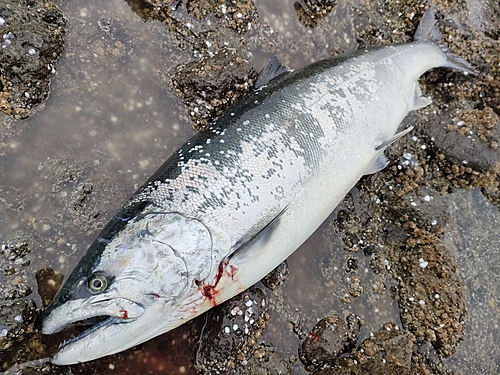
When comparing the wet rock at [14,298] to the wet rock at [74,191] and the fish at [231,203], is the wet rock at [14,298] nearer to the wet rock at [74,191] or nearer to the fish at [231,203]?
the wet rock at [74,191]

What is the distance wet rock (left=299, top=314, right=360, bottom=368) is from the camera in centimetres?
366

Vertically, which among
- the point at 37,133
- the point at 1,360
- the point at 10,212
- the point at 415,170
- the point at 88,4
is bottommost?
the point at 1,360

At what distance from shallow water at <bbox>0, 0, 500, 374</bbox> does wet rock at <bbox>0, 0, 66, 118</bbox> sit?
0.11 metres

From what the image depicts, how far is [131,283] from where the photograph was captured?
2744mm

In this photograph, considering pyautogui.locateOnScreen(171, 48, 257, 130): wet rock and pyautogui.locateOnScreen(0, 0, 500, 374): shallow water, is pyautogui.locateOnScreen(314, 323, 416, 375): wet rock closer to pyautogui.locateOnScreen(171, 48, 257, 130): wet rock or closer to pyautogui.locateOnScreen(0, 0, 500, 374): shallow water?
pyautogui.locateOnScreen(0, 0, 500, 374): shallow water

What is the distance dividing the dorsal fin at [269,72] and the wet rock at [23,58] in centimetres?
195

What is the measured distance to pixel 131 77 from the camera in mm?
3945

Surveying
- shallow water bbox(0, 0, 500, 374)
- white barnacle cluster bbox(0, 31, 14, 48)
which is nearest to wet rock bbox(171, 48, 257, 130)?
shallow water bbox(0, 0, 500, 374)

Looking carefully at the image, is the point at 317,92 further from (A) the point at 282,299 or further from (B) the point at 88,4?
(B) the point at 88,4

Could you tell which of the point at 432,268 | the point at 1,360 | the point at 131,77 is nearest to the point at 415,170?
the point at 432,268

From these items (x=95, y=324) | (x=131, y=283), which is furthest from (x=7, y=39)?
(x=95, y=324)

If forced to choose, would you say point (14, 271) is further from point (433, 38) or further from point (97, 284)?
point (433, 38)

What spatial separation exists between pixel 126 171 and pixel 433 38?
4049mm

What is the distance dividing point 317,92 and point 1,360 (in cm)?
345
